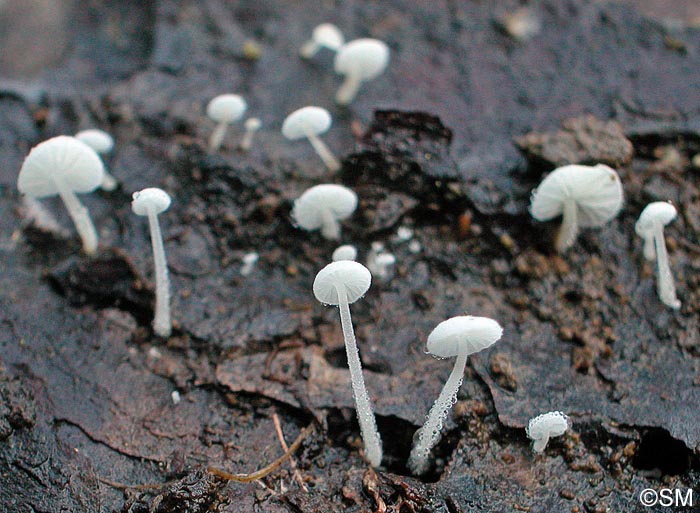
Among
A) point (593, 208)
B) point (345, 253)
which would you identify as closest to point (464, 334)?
point (345, 253)

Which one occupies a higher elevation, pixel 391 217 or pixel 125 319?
pixel 391 217

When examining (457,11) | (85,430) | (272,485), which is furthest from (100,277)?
(457,11)

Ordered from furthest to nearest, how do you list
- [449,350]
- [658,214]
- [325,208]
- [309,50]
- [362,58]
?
[309,50], [362,58], [325,208], [658,214], [449,350]

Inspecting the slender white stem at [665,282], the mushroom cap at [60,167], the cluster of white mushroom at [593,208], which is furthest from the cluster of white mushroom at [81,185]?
the slender white stem at [665,282]

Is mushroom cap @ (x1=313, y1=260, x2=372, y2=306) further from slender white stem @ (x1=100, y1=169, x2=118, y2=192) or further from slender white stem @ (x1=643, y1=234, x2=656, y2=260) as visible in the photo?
slender white stem @ (x1=100, y1=169, x2=118, y2=192)

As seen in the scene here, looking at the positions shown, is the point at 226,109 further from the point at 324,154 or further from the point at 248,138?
the point at 324,154

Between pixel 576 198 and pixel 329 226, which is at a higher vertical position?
pixel 576 198

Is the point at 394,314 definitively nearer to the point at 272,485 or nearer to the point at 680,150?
the point at 272,485

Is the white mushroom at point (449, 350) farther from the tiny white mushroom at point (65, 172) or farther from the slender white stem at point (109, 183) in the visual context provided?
the slender white stem at point (109, 183)
